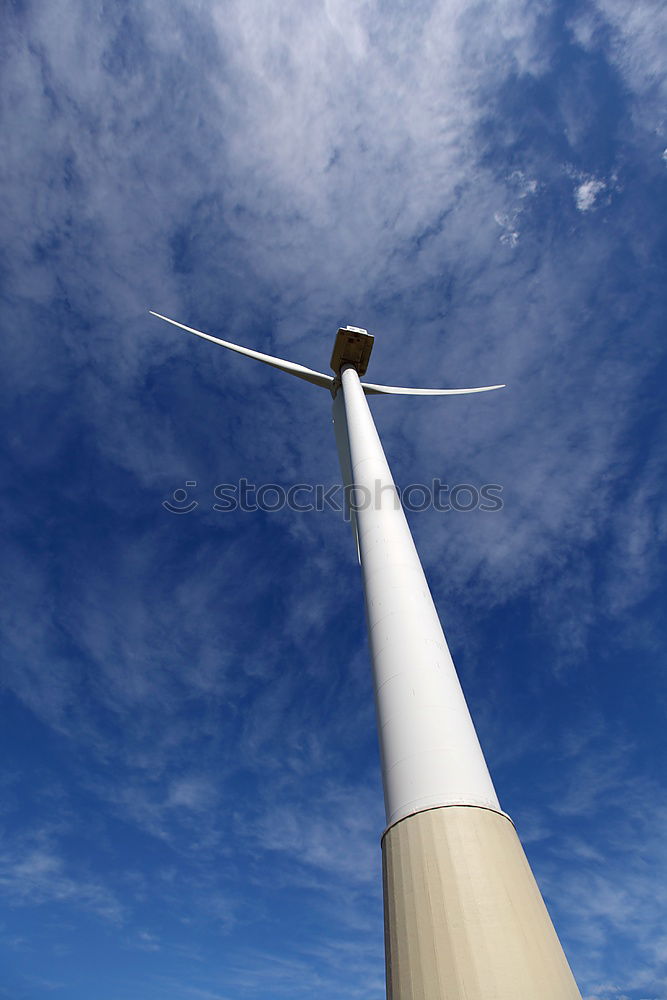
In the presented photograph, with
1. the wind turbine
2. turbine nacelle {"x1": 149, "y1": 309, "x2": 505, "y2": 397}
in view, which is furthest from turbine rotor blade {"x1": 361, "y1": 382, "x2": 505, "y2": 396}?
the wind turbine

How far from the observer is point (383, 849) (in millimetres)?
9203

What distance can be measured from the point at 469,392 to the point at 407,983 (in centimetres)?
3029

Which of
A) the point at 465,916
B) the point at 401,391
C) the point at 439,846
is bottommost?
the point at 465,916

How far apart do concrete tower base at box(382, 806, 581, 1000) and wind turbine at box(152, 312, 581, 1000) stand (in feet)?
0.05

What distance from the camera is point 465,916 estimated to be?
7488 mm

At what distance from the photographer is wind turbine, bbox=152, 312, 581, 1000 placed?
7164 mm

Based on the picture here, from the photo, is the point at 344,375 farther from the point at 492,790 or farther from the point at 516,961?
the point at 516,961

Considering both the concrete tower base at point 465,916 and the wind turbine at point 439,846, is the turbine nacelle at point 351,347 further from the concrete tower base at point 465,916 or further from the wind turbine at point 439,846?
the concrete tower base at point 465,916

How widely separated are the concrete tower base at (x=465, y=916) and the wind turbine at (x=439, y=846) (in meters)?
0.01

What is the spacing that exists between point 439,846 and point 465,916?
936 mm

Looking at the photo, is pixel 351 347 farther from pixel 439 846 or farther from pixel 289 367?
pixel 439 846

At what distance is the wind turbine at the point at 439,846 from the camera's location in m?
7.16

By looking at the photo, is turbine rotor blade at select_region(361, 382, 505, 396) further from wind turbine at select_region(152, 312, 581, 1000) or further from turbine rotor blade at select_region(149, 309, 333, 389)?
wind turbine at select_region(152, 312, 581, 1000)

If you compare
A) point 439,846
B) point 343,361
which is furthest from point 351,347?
point 439,846
